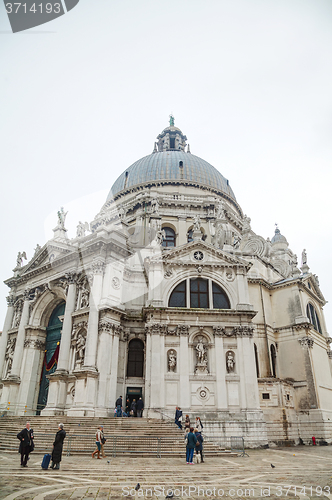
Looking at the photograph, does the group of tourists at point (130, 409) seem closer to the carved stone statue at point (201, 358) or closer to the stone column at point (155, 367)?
the stone column at point (155, 367)

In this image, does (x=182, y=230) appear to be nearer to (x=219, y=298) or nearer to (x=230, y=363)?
(x=219, y=298)

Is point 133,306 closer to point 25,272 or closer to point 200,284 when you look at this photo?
point 200,284

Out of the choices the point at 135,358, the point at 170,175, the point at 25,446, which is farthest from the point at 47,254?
the point at 25,446

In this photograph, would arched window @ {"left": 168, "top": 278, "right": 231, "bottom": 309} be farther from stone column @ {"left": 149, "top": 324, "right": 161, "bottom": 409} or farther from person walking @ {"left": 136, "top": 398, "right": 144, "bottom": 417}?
person walking @ {"left": 136, "top": 398, "right": 144, "bottom": 417}

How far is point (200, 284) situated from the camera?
30094mm

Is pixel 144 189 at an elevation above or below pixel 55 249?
above

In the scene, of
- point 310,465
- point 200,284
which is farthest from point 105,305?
point 310,465

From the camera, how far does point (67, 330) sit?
29.8 metres

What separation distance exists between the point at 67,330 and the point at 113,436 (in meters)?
12.9

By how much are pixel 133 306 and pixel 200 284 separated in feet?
20.2

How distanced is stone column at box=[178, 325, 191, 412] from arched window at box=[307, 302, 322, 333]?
1544cm

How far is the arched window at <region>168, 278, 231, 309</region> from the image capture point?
29.3 metres

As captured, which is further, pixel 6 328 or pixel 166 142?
pixel 166 142

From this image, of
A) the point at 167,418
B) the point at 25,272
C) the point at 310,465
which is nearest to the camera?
the point at 310,465
